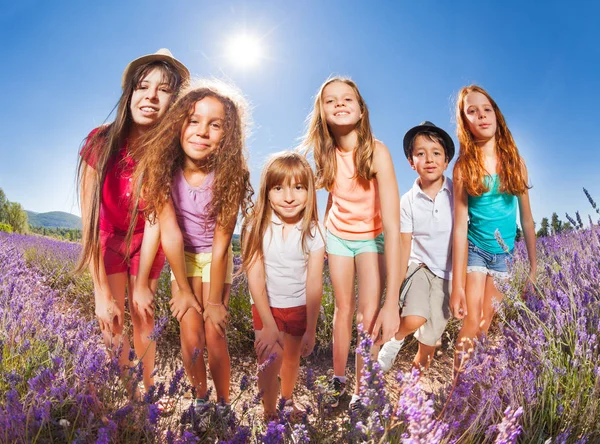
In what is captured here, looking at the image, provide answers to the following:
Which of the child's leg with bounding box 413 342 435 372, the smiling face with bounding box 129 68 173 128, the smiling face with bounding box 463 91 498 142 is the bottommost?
the child's leg with bounding box 413 342 435 372

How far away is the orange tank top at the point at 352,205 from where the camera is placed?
2299mm

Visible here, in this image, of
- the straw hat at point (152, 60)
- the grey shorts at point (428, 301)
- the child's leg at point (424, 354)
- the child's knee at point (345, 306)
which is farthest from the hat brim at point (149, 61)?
the child's leg at point (424, 354)

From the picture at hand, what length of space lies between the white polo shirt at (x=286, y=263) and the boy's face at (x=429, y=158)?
966 mm

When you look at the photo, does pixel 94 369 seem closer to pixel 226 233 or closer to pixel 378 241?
pixel 226 233

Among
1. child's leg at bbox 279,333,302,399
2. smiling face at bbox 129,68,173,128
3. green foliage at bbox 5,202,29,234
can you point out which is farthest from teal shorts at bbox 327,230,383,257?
green foliage at bbox 5,202,29,234

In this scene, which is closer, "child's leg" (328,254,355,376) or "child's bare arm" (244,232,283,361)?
"child's bare arm" (244,232,283,361)

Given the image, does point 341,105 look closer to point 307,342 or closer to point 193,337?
point 307,342

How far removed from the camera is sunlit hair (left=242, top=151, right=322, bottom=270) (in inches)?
84.0

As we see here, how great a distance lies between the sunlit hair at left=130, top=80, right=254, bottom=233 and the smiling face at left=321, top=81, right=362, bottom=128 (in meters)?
0.50

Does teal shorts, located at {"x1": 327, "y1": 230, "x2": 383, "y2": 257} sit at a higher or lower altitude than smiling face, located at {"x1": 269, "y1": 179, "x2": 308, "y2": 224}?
lower

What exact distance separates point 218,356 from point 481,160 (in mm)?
1866

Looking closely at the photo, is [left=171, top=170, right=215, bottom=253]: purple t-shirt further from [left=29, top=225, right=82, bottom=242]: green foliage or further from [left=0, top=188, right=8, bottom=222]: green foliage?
[left=0, top=188, right=8, bottom=222]: green foliage

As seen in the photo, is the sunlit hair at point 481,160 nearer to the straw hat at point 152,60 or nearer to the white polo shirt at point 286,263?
the white polo shirt at point 286,263

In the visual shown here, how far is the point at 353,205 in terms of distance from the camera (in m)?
2.32
